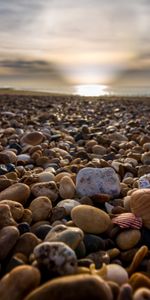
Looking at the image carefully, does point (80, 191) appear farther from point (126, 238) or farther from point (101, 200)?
point (126, 238)

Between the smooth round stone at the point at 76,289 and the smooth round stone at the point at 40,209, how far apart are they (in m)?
1.31

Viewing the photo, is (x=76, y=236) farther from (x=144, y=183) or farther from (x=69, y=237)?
(x=144, y=183)

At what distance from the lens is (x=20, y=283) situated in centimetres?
191

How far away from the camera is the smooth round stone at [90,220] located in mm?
2730

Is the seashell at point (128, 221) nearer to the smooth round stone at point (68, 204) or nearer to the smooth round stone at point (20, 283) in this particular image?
the smooth round stone at point (68, 204)

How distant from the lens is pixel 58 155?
573 centimetres

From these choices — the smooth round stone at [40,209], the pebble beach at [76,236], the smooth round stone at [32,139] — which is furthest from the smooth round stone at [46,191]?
the smooth round stone at [32,139]

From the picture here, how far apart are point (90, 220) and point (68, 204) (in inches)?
19.0

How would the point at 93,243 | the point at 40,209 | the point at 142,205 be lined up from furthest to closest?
1. the point at 40,209
2. the point at 142,205
3. the point at 93,243

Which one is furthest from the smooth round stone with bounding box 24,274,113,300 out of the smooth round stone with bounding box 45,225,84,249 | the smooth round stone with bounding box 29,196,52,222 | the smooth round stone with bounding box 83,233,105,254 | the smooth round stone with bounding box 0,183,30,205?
the smooth round stone with bounding box 0,183,30,205

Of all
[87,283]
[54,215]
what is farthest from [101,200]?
[87,283]

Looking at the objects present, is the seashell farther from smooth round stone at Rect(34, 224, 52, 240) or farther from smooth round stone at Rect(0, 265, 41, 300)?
smooth round stone at Rect(0, 265, 41, 300)

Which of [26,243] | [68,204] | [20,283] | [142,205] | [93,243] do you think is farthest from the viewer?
[68,204]

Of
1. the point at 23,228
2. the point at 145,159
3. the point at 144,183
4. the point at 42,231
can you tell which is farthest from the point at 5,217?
the point at 145,159
